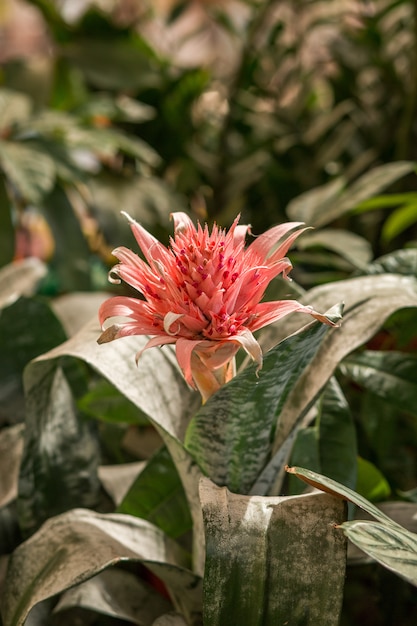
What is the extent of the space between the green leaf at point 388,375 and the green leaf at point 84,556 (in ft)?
0.68

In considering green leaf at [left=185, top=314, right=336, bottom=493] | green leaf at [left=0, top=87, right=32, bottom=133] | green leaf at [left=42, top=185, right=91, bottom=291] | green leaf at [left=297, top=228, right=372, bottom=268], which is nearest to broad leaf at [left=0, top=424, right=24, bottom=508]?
green leaf at [left=185, top=314, right=336, bottom=493]

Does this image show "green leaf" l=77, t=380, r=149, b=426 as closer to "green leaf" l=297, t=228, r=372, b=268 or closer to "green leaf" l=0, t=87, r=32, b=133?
"green leaf" l=297, t=228, r=372, b=268

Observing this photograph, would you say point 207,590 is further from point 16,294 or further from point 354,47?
point 354,47

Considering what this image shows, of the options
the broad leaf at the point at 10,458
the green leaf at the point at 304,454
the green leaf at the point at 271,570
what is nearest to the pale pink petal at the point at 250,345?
the green leaf at the point at 271,570

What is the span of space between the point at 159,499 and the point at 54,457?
0.10 meters

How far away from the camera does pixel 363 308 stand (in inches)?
19.2

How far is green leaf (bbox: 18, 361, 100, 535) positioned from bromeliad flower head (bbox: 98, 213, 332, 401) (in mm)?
168

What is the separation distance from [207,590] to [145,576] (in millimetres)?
229

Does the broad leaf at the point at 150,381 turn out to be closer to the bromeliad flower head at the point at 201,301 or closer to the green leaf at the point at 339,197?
the bromeliad flower head at the point at 201,301

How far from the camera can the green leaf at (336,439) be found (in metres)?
0.52

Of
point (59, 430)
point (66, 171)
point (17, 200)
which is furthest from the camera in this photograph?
point (17, 200)

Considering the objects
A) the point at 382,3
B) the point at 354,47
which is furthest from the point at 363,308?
the point at 382,3

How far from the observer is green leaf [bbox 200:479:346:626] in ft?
1.27

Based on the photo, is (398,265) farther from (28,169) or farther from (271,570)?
(28,169)
